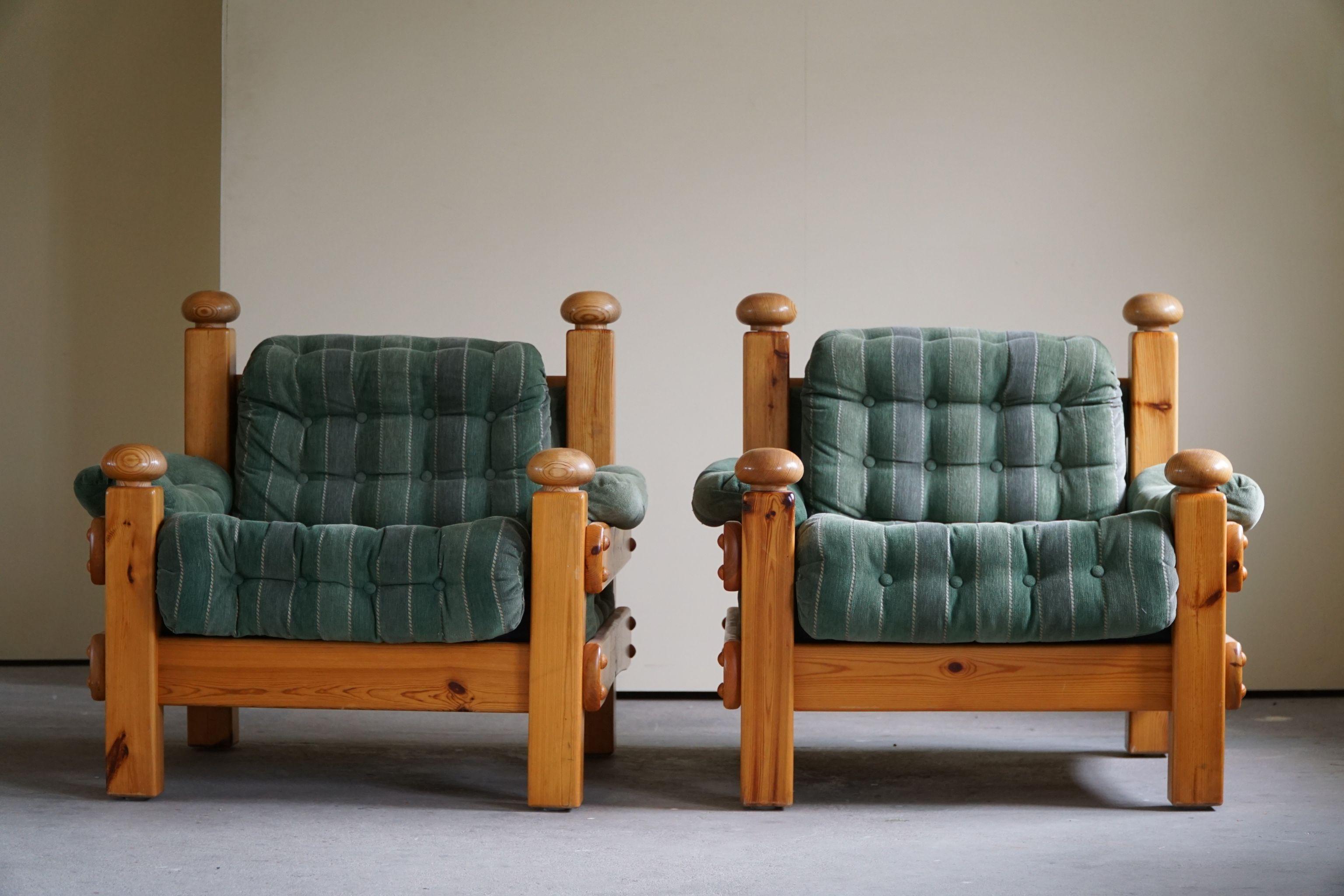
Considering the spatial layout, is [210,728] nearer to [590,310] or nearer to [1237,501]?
[590,310]

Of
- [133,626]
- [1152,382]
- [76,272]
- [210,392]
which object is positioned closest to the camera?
[133,626]

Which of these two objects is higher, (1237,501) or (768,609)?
(1237,501)

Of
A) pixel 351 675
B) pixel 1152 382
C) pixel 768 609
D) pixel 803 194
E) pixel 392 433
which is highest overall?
pixel 803 194

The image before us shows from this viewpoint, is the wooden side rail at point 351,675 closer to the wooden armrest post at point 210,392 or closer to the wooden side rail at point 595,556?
the wooden side rail at point 595,556

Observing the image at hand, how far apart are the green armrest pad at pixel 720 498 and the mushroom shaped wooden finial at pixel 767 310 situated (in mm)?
349

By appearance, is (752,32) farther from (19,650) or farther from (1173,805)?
(19,650)

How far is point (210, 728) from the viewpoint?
2711 mm

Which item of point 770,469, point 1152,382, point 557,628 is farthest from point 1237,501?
point 557,628

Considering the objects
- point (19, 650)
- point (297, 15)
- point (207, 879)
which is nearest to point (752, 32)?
point (297, 15)

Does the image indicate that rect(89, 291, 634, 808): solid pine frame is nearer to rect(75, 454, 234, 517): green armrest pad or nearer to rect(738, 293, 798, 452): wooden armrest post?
rect(75, 454, 234, 517): green armrest pad

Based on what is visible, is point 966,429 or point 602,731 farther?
point 602,731

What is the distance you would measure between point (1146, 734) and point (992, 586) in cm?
81

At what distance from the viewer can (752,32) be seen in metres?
3.48

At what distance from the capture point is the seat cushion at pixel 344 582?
2184 millimetres
